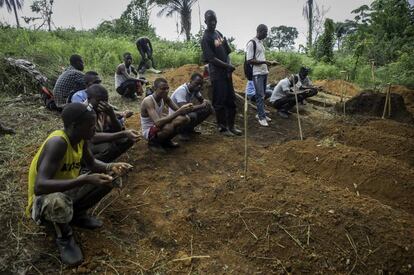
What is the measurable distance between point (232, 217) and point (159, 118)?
168cm

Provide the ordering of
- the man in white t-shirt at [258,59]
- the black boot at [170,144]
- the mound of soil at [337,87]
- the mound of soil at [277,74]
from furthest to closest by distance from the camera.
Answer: the mound of soil at [277,74], the mound of soil at [337,87], the man in white t-shirt at [258,59], the black boot at [170,144]

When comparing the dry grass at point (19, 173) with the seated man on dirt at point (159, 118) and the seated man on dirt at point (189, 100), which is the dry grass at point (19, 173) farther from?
the seated man on dirt at point (189, 100)

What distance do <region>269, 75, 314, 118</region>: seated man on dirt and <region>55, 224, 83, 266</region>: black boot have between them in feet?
18.1

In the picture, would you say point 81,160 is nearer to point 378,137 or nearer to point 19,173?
point 19,173

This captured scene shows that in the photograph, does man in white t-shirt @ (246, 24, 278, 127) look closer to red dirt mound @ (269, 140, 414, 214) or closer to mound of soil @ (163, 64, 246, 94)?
red dirt mound @ (269, 140, 414, 214)

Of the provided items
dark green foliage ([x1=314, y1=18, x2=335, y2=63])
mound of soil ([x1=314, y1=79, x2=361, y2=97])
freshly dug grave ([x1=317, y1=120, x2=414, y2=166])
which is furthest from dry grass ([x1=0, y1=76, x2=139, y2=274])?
dark green foliage ([x1=314, y1=18, x2=335, y2=63])

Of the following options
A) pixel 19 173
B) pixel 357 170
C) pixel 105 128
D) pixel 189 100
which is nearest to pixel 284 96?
pixel 189 100

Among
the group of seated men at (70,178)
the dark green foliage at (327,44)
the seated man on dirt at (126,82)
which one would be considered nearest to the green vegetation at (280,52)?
the dark green foliage at (327,44)

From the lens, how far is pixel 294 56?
14648mm

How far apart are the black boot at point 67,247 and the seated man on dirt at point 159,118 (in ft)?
6.59

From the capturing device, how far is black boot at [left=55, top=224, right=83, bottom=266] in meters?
2.70

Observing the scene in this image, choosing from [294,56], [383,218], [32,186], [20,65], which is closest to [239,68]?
[294,56]

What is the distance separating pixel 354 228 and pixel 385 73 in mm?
10906

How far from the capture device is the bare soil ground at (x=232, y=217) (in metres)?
2.95
